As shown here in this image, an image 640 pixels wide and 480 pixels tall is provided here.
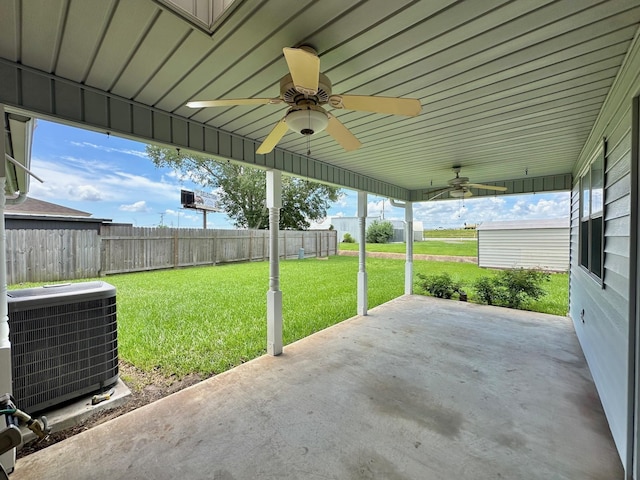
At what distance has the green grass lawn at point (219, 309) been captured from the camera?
3271 millimetres

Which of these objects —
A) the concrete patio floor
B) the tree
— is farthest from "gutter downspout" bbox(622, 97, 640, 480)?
A: the tree

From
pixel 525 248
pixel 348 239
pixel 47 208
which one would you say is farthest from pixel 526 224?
pixel 47 208

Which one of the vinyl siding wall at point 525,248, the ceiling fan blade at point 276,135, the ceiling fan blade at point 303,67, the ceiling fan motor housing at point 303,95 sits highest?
the ceiling fan motor housing at point 303,95

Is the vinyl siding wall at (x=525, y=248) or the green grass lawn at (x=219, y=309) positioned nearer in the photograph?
the green grass lawn at (x=219, y=309)

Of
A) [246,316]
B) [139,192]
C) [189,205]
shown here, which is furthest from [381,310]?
[139,192]

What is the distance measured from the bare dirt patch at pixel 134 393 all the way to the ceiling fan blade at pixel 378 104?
9.27 ft

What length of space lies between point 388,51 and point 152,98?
6.07 feet

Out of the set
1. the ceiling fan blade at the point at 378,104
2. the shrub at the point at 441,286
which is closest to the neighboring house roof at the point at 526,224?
the shrub at the point at 441,286

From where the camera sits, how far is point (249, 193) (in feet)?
45.4

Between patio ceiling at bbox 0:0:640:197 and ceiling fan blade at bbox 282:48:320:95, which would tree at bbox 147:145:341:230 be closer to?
patio ceiling at bbox 0:0:640:197

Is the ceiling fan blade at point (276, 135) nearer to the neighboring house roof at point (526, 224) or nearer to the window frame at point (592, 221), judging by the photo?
the window frame at point (592, 221)

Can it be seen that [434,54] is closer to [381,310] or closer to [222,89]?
[222,89]

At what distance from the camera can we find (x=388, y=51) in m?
1.66

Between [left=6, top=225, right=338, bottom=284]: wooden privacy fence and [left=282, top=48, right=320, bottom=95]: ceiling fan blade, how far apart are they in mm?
7698
